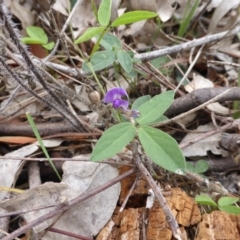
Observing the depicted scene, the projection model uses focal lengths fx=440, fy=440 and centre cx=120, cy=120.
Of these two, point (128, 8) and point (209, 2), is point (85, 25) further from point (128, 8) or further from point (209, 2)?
point (209, 2)

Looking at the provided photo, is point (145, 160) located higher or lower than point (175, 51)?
lower

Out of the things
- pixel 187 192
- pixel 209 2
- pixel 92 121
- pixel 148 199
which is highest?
pixel 209 2

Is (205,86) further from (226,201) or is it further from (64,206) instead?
(64,206)

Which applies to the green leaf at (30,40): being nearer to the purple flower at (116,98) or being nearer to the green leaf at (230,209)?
the purple flower at (116,98)

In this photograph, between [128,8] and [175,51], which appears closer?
[175,51]

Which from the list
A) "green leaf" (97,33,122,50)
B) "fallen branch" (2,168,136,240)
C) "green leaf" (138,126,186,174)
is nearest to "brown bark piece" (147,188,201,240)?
"fallen branch" (2,168,136,240)

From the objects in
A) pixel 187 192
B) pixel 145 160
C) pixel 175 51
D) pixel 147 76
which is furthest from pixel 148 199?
Answer: pixel 175 51

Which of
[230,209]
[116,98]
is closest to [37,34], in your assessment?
[116,98]
